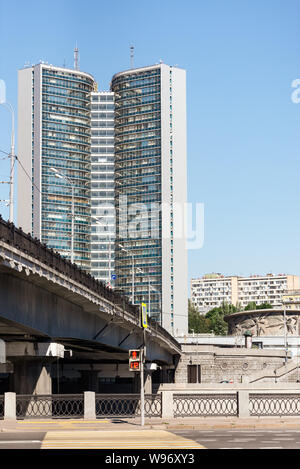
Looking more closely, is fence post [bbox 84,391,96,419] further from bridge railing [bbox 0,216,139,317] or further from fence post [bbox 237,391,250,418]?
bridge railing [bbox 0,216,139,317]

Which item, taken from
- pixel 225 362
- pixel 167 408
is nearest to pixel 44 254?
pixel 167 408

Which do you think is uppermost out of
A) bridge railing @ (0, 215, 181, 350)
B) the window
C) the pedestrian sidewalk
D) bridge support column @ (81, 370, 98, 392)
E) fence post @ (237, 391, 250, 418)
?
bridge railing @ (0, 215, 181, 350)

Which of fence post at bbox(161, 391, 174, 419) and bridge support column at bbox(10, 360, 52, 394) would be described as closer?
fence post at bbox(161, 391, 174, 419)

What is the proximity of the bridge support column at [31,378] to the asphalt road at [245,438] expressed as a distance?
17.4 m

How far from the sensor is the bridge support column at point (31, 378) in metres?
46.9

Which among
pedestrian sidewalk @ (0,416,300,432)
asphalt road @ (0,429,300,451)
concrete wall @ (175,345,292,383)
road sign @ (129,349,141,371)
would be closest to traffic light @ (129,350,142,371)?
road sign @ (129,349,141,371)

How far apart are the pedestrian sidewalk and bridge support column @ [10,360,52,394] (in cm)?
1050

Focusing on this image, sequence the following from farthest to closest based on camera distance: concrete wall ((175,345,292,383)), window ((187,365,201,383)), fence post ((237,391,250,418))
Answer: concrete wall ((175,345,292,383)), window ((187,365,201,383)), fence post ((237,391,250,418))

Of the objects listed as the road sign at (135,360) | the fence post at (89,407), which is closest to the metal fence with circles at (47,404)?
the fence post at (89,407)

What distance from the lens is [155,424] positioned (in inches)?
1312

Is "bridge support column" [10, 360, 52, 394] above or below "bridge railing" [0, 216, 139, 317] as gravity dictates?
below

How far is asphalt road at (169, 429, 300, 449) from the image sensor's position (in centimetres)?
2481

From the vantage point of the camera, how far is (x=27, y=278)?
3875 centimetres
